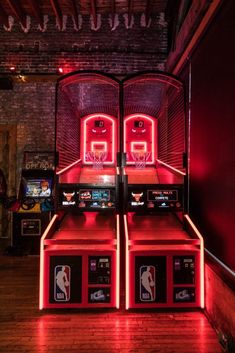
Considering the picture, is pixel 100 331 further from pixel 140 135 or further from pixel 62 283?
pixel 140 135

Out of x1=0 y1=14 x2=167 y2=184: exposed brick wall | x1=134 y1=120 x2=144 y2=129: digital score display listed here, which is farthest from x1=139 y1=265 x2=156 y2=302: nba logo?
x1=0 y1=14 x2=167 y2=184: exposed brick wall

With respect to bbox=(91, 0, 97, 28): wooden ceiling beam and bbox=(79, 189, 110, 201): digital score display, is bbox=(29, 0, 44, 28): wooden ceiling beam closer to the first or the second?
bbox=(91, 0, 97, 28): wooden ceiling beam

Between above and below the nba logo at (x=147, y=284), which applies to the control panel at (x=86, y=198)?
above

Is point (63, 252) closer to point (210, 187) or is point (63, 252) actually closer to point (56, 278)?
point (56, 278)

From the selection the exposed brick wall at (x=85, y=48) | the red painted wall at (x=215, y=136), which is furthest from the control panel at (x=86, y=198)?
→ the exposed brick wall at (x=85, y=48)

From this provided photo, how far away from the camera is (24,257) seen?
6168 mm

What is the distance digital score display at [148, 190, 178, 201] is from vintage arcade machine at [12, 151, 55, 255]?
98.3 inches

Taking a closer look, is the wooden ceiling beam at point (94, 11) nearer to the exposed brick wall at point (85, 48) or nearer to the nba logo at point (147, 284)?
the exposed brick wall at point (85, 48)

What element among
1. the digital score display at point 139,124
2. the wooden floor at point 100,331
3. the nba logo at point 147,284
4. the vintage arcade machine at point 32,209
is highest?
the digital score display at point 139,124

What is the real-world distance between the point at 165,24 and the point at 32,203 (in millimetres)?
4554

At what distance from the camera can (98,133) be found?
6652mm

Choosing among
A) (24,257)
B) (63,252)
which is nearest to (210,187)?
(63,252)

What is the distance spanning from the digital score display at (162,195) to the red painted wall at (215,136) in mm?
323

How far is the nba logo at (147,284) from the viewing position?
3801 millimetres
